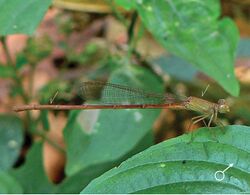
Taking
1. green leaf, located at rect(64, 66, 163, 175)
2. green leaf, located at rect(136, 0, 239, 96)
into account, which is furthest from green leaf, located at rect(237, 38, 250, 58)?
green leaf, located at rect(64, 66, 163, 175)

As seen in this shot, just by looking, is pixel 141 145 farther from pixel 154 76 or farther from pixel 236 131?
pixel 236 131

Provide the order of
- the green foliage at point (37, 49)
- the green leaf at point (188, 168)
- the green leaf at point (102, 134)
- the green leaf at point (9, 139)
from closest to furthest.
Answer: the green leaf at point (188, 168), the green leaf at point (102, 134), the green leaf at point (9, 139), the green foliage at point (37, 49)

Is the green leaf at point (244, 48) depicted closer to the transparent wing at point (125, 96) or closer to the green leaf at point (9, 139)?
the transparent wing at point (125, 96)

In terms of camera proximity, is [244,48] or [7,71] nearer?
[7,71]

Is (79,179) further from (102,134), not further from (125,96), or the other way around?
(125,96)

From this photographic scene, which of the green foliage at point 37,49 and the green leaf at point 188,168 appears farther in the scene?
the green foliage at point 37,49

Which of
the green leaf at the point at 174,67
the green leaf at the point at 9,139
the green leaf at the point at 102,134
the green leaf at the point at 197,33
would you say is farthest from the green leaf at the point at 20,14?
the green leaf at the point at 174,67

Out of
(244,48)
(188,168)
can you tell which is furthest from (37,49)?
(188,168)
